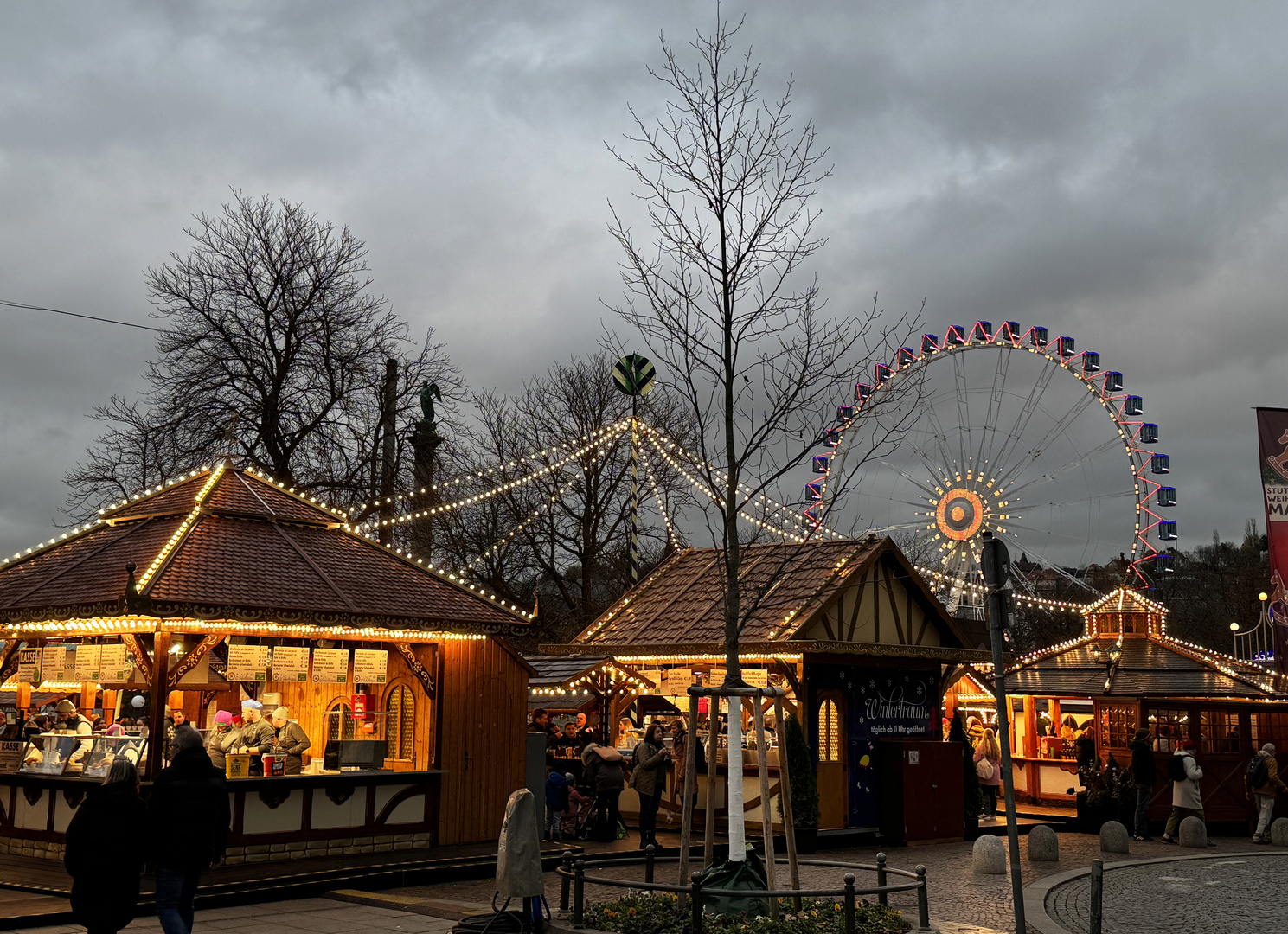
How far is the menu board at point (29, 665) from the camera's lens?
15.6m

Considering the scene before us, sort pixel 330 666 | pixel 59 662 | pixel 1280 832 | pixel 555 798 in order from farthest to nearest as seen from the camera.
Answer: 1. pixel 1280 832
2. pixel 555 798
3. pixel 59 662
4. pixel 330 666

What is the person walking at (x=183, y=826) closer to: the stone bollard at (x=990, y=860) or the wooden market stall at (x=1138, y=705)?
the stone bollard at (x=990, y=860)

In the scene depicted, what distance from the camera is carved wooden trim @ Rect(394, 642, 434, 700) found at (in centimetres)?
1553

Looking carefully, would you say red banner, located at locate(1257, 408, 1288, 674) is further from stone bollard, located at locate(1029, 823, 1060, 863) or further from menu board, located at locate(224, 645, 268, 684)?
menu board, located at locate(224, 645, 268, 684)

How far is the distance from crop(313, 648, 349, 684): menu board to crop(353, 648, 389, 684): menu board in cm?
27

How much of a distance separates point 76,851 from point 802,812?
36.3ft

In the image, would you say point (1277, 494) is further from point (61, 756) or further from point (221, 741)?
point (61, 756)

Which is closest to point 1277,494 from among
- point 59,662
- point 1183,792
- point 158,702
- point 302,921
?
point 1183,792

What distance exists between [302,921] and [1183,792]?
47.7ft

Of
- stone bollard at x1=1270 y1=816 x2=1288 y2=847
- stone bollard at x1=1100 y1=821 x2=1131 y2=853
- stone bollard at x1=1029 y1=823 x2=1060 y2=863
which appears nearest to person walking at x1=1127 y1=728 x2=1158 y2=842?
stone bollard at x1=1270 y1=816 x2=1288 y2=847

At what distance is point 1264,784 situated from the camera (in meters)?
20.0

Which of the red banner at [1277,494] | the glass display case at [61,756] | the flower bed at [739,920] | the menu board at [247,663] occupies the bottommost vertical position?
the flower bed at [739,920]

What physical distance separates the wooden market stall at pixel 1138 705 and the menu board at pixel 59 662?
15977mm

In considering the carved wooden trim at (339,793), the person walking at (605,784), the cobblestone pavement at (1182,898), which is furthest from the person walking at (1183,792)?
A: the carved wooden trim at (339,793)
